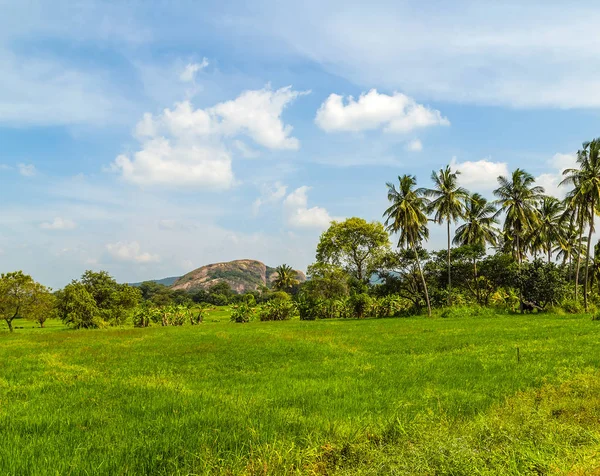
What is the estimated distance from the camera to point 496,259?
38656mm

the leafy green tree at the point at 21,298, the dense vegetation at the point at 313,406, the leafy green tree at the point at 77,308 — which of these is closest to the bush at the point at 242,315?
the leafy green tree at the point at 77,308

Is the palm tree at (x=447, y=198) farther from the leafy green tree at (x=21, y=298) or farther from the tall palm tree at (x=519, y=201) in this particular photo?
the leafy green tree at (x=21, y=298)

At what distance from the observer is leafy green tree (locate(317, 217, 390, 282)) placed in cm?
4616

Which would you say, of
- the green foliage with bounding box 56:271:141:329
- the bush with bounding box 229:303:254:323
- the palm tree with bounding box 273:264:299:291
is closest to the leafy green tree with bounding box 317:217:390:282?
the bush with bounding box 229:303:254:323

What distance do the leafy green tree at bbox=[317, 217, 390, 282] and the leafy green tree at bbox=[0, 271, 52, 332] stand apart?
31337 millimetres

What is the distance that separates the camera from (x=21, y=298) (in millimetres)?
34969

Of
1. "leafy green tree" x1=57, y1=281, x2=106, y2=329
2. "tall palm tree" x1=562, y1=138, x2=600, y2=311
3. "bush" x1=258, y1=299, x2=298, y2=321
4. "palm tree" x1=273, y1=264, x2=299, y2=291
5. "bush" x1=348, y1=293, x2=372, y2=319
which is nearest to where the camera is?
"tall palm tree" x1=562, y1=138, x2=600, y2=311

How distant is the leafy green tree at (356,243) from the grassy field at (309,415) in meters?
33.5

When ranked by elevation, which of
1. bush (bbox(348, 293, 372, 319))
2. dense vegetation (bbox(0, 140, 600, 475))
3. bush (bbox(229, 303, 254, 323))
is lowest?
bush (bbox(229, 303, 254, 323))

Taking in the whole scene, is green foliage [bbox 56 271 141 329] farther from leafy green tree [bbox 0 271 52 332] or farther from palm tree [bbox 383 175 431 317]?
palm tree [bbox 383 175 431 317]

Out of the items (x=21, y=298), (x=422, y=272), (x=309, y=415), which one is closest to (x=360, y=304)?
(x=422, y=272)

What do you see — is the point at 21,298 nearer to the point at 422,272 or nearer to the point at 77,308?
the point at 77,308

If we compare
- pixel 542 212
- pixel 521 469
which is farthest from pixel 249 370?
pixel 542 212

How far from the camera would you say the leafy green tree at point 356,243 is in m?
46.2
